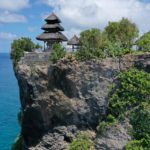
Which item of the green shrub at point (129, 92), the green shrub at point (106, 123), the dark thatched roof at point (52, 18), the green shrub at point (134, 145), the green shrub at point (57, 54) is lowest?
the green shrub at point (134, 145)

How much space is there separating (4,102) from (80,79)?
39518 millimetres

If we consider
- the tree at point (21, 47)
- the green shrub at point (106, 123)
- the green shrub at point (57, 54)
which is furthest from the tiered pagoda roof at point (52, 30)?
the green shrub at point (106, 123)

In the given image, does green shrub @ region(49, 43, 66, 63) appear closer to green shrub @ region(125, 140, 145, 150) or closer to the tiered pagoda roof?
the tiered pagoda roof

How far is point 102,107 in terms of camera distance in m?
28.2

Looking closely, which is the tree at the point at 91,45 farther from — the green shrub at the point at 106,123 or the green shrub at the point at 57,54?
Result: the green shrub at the point at 106,123

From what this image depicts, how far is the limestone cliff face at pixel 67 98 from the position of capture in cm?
2791

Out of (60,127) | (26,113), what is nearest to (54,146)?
(60,127)

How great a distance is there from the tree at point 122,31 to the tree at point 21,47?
6026 mm

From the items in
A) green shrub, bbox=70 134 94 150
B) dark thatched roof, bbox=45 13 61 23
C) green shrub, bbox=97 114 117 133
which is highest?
dark thatched roof, bbox=45 13 61 23

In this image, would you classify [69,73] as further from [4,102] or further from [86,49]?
[4,102]

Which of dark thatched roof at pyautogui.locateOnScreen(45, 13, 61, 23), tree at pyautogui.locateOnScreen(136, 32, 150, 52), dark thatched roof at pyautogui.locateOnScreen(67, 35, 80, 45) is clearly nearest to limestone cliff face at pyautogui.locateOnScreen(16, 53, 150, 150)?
tree at pyautogui.locateOnScreen(136, 32, 150, 52)

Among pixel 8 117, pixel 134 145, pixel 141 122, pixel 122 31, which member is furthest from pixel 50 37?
pixel 8 117

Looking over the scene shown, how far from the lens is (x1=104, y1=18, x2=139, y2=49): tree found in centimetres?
3272

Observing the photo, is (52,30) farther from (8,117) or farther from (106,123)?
(8,117)
